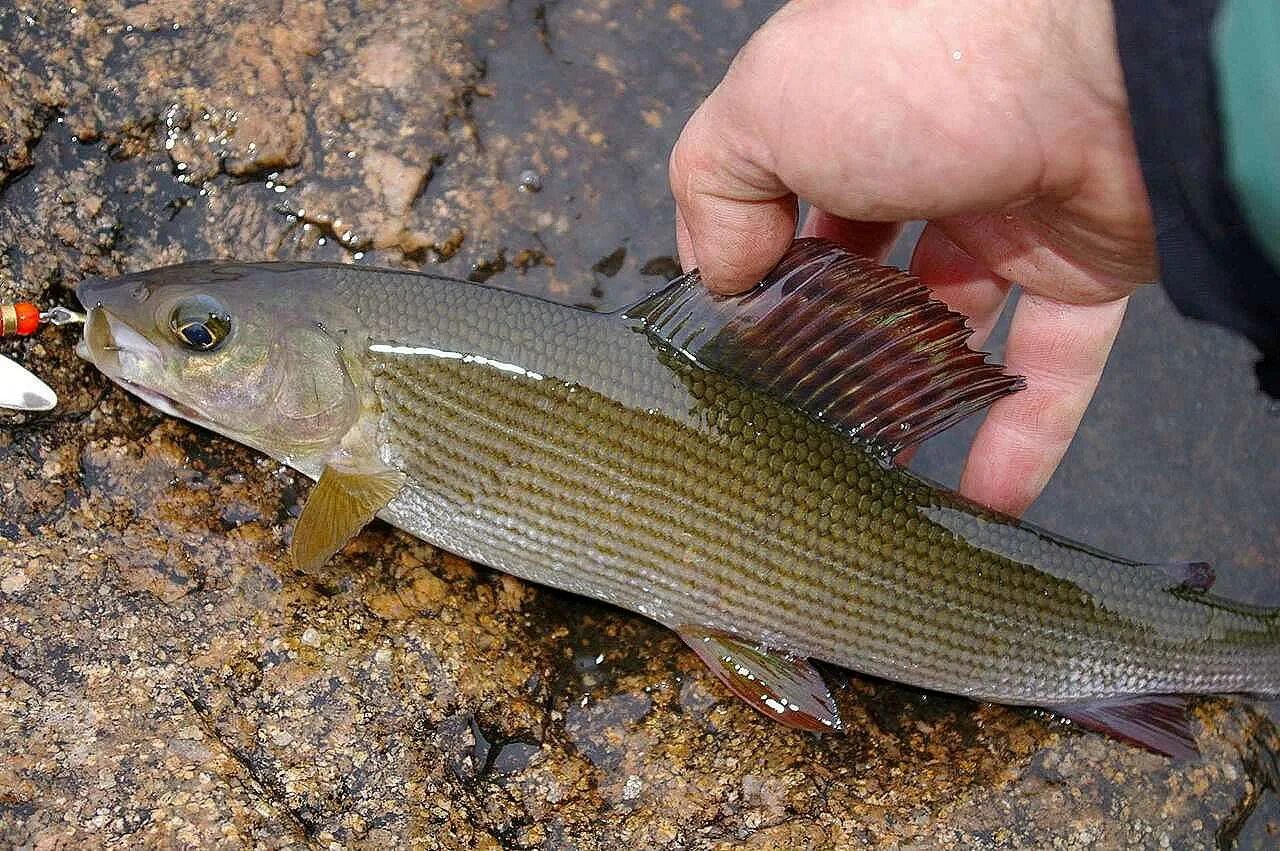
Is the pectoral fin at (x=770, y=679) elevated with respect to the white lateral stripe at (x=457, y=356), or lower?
lower

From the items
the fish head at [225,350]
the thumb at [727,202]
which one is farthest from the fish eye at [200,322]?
the thumb at [727,202]

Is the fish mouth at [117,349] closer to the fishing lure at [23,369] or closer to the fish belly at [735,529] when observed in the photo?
the fishing lure at [23,369]

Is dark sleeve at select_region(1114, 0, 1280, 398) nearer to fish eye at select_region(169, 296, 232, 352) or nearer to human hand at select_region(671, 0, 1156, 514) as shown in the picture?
human hand at select_region(671, 0, 1156, 514)

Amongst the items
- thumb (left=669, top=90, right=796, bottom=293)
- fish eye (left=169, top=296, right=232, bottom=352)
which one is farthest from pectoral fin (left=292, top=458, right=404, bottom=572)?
thumb (left=669, top=90, right=796, bottom=293)

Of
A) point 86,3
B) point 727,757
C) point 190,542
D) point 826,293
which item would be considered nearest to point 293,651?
point 190,542

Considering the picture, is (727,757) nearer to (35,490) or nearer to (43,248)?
(35,490)
